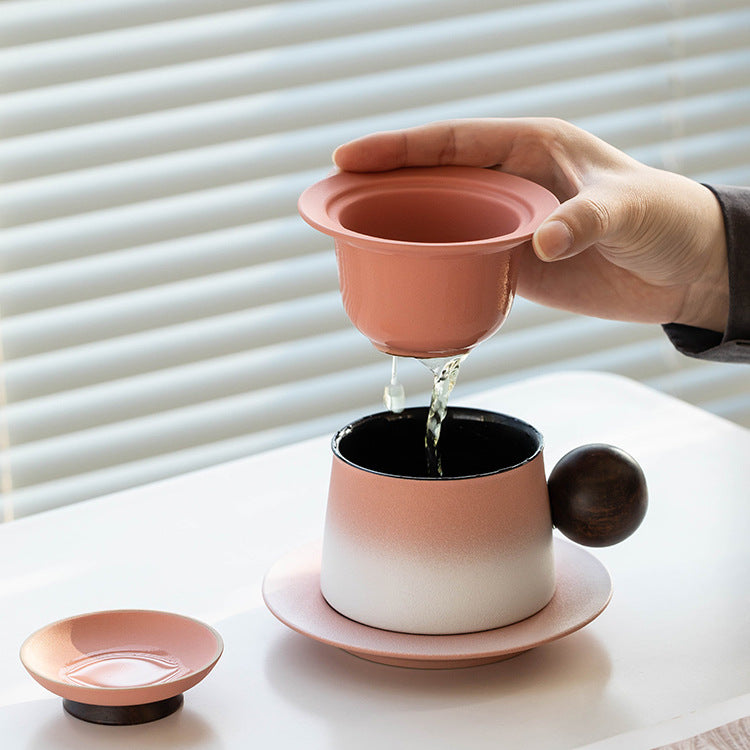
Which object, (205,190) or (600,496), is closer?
(600,496)

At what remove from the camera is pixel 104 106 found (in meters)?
1.47

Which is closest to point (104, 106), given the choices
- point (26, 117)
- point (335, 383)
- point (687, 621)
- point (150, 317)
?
point (26, 117)

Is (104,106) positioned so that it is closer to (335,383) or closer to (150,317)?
(150,317)

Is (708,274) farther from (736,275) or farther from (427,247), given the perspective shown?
(427,247)

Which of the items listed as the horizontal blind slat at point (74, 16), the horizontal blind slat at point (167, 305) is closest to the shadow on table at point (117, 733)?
the horizontal blind slat at point (167, 305)

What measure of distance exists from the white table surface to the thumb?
0.26 meters

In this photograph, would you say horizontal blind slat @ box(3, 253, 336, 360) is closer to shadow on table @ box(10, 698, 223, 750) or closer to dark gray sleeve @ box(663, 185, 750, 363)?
dark gray sleeve @ box(663, 185, 750, 363)

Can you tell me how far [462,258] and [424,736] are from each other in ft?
0.95

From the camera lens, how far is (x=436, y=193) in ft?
2.81

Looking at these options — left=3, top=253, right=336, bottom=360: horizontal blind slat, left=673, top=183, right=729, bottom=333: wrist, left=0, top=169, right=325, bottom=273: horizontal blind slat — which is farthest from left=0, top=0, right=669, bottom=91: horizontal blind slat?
left=673, top=183, right=729, bottom=333: wrist

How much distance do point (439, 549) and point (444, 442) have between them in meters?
0.14

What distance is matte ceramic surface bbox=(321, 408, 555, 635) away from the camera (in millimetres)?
762

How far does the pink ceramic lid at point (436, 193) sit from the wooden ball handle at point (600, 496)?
0.54 feet

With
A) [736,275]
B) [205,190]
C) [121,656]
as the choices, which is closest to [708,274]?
[736,275]
